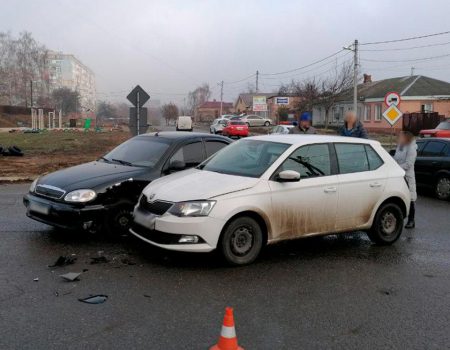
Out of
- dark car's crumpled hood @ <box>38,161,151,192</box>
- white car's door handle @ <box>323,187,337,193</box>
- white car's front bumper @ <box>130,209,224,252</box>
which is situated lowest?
white car's front bumper @ <box>130,209,224,252</box>

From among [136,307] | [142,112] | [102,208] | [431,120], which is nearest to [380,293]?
[136,307]

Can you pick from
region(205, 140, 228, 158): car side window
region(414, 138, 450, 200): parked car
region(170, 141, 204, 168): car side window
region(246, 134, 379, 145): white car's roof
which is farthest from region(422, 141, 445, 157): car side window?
region(170, 141, 204, 168): car side window

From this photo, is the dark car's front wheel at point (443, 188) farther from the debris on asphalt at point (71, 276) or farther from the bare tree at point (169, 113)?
the bare tree at point (169, 113)

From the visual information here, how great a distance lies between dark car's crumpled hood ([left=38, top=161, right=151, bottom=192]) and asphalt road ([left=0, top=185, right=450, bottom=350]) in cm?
80

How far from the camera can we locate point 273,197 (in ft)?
19.4

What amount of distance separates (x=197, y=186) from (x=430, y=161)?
8.49m

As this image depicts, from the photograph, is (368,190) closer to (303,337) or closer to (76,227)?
(303,337)

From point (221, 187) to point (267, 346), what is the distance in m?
2.27

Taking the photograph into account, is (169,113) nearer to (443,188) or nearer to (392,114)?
(392,114)

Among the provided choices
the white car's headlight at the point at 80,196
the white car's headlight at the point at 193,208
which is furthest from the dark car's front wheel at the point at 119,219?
the white car's headlight at the point at 193,208

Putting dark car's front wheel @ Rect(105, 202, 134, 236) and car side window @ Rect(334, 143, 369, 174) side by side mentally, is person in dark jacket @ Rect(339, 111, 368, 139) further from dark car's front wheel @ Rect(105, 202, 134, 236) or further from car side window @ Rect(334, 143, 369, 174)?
dark car's front wheel @ Rect(105, 202, 134, 236)

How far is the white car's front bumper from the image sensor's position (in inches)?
215

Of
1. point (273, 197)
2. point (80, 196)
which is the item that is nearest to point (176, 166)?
point (80, 196)

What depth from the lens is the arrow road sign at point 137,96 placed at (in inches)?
587
